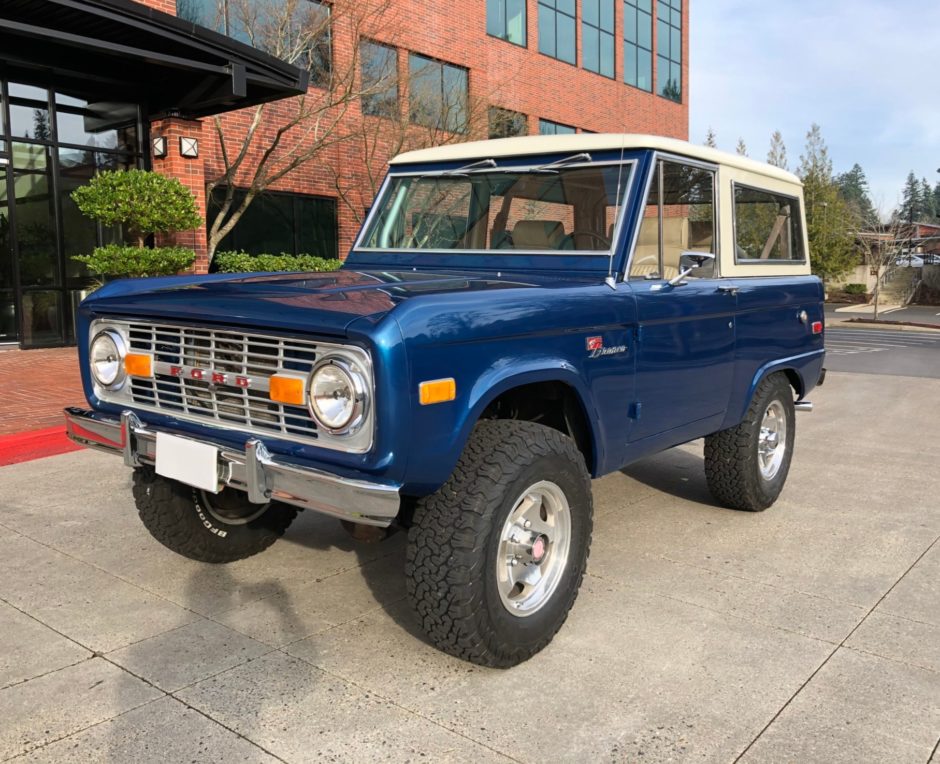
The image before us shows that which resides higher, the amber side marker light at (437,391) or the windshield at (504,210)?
the windshield at (504,210)

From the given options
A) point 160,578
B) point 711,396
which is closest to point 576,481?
point 711,396

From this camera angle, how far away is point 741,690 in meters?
2.91

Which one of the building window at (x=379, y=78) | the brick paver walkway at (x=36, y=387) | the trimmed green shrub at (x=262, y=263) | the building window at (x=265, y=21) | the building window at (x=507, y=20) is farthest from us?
the building window at (x=507, y=20)

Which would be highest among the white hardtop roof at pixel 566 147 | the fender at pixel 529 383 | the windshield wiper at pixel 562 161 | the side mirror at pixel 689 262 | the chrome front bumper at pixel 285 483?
the white hardtop roof at pixel 566 147

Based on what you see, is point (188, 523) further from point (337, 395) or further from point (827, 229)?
point (827, 229)

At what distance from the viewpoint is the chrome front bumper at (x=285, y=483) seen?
255cm

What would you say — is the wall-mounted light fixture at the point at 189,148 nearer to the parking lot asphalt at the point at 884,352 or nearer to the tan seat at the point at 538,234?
the tan seat at the point at 538,234

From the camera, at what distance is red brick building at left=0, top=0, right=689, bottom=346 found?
1070 centimetres

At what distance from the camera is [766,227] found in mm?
5070

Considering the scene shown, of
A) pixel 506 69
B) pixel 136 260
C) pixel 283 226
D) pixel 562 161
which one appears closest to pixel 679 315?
pixel 562 161

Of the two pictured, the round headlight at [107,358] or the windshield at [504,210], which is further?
the windshield at [504,210]

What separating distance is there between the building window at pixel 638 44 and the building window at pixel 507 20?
561 cm

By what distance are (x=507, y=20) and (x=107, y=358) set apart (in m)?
19.7

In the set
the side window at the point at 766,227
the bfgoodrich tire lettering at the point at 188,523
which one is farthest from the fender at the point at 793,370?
the bfgoodrich tire lettering at the point at 188,523
